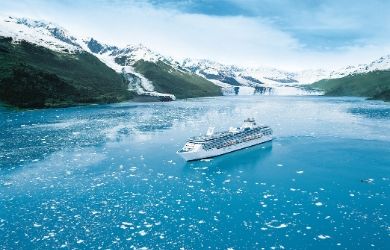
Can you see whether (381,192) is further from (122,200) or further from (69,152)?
(69,152)

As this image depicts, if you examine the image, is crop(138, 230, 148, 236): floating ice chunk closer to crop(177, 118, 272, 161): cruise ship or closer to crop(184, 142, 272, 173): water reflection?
crop(184, 142, 272, 173): water reflection

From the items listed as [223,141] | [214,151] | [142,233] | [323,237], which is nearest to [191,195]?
[142,233]

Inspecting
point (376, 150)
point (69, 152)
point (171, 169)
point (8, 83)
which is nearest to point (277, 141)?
point (376, 150)

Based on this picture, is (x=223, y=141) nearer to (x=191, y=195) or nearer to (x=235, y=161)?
(x=235, y=161)

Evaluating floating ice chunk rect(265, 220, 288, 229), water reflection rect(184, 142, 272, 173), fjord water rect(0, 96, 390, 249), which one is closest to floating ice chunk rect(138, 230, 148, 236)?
fjord water rect(0, 96, 390, 249)

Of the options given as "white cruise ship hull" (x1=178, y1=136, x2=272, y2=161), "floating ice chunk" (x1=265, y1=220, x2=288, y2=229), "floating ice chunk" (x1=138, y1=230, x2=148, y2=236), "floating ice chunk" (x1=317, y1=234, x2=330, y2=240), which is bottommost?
Result: "floating ice chunk" (x1=138, y1=230, x2=148, y2=236)

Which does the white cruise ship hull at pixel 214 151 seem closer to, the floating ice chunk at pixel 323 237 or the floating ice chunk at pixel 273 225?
the floating ice chunk at pixel 273 225

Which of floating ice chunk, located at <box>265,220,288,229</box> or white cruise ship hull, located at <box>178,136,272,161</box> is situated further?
white cruise ship hull, located at <box>178,136,272,161</box>
